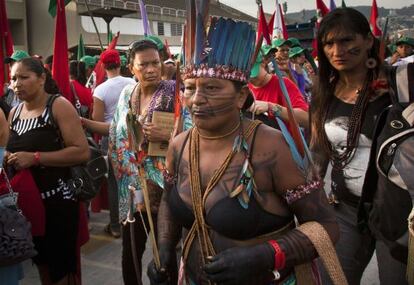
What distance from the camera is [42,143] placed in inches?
118

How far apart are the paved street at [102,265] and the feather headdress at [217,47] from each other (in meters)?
2.63

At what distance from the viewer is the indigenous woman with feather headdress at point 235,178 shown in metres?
1.65

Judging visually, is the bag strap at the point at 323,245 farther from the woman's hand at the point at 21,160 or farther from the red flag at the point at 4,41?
the red flag at the point at 4,41

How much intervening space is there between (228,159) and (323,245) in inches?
17.7

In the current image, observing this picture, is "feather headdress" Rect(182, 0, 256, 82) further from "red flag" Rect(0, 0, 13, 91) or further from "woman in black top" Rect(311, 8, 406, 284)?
"red flag" Rect(0, 0, 13, 91)

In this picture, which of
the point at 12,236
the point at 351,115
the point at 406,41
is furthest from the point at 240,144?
the point at 406,41

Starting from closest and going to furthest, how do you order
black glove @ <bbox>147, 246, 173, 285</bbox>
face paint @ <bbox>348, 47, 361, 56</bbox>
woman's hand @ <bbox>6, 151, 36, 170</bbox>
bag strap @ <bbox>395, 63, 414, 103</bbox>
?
1. black glove @ <bbox>147, 246, 173, 285</bbox>
2. bag strap @ <bbox>395, 63, 414, 103</bbox>
3. face paint @ <bbox>348, 47, 361, 56</bbox>
4. woman's hand @ <bbox>6, 151, 36, 170</bbox>

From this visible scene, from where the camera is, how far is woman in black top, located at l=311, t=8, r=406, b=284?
2.45 meters

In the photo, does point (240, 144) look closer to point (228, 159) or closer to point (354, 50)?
point (228, 159)

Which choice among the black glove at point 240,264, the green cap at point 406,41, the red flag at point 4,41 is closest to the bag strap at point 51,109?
the red flag at point 4,41

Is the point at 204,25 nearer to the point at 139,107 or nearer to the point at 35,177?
the point at 139,107

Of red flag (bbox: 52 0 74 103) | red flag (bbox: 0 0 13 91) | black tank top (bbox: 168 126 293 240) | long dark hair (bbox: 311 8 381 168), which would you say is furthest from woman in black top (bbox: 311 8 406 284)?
red flag (bbox: 0 0 13 91)

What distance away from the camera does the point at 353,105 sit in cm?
251

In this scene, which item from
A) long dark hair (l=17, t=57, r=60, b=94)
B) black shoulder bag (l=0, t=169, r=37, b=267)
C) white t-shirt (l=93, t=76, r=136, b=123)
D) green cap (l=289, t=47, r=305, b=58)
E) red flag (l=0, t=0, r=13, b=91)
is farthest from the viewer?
green cap (l=289, t=47, r=305, b=58)
